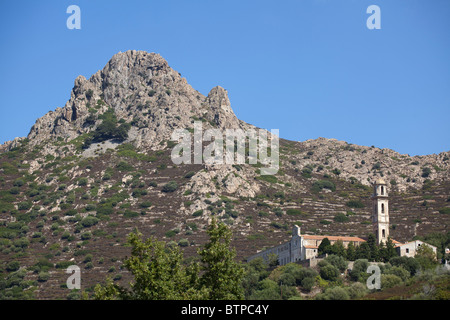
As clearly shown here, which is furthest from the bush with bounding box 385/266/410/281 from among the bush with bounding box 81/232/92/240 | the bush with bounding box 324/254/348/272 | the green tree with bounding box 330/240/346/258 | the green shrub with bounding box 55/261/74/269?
the bush with bounding box 81/232/92/240

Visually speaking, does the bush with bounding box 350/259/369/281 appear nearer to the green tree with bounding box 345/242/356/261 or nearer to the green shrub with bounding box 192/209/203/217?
the green tree with bounding box 345/242/356/261

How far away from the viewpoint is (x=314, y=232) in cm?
14388

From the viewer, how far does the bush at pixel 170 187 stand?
166625 mm

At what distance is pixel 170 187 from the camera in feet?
548

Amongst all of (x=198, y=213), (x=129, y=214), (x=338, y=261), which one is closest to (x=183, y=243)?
(x=198, y=213)

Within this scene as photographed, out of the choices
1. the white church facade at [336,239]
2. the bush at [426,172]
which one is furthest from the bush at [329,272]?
the bush at [426,172]

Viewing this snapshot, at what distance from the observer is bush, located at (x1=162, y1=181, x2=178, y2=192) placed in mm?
166625

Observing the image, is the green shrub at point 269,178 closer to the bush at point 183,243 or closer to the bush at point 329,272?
the bush at point 183,243

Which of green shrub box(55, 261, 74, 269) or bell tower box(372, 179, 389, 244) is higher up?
bell tower box(372, 179, 389, 244)

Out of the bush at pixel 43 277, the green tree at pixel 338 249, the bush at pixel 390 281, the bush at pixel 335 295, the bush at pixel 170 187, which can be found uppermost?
the bush at pixel 170 187

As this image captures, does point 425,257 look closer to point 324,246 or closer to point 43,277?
point 324,246
